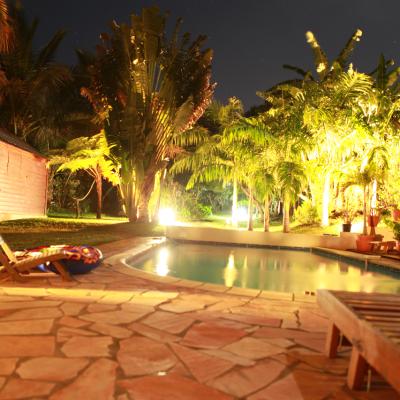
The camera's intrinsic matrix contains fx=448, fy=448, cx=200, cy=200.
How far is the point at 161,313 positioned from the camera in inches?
167

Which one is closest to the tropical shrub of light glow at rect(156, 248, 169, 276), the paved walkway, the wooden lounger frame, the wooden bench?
light glow at rect(156, 248, 169, 276)

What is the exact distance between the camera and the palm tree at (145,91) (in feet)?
49.2

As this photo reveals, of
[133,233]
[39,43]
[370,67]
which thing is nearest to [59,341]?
[133,233]

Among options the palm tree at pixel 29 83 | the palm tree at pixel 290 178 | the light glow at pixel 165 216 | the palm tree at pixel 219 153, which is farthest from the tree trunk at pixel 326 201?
the palm tree at pixel 29 83

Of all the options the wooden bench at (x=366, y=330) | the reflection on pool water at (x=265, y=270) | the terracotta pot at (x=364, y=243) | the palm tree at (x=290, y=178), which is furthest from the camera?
the palm tree at (x=290, y=178)

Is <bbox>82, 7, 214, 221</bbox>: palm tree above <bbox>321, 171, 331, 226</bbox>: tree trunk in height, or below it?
above

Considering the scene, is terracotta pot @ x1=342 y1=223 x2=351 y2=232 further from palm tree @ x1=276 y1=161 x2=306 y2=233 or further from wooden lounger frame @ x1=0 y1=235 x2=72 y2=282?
wooden lounger frame @ x1=0 y1=235 x2=72 y2=282

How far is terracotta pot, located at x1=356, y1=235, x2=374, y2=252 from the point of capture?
36.6 feet

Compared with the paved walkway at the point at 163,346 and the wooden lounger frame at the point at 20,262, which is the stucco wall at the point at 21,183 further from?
the paved walkway at the point at 163,346

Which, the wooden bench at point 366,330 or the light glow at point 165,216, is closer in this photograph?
the wooden bench at point 366,330

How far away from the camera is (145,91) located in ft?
50.3

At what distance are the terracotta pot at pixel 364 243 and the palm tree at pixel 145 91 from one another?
24.6ft

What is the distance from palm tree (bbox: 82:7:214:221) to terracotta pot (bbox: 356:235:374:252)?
749 cm

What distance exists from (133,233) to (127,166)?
2477 millimetres
